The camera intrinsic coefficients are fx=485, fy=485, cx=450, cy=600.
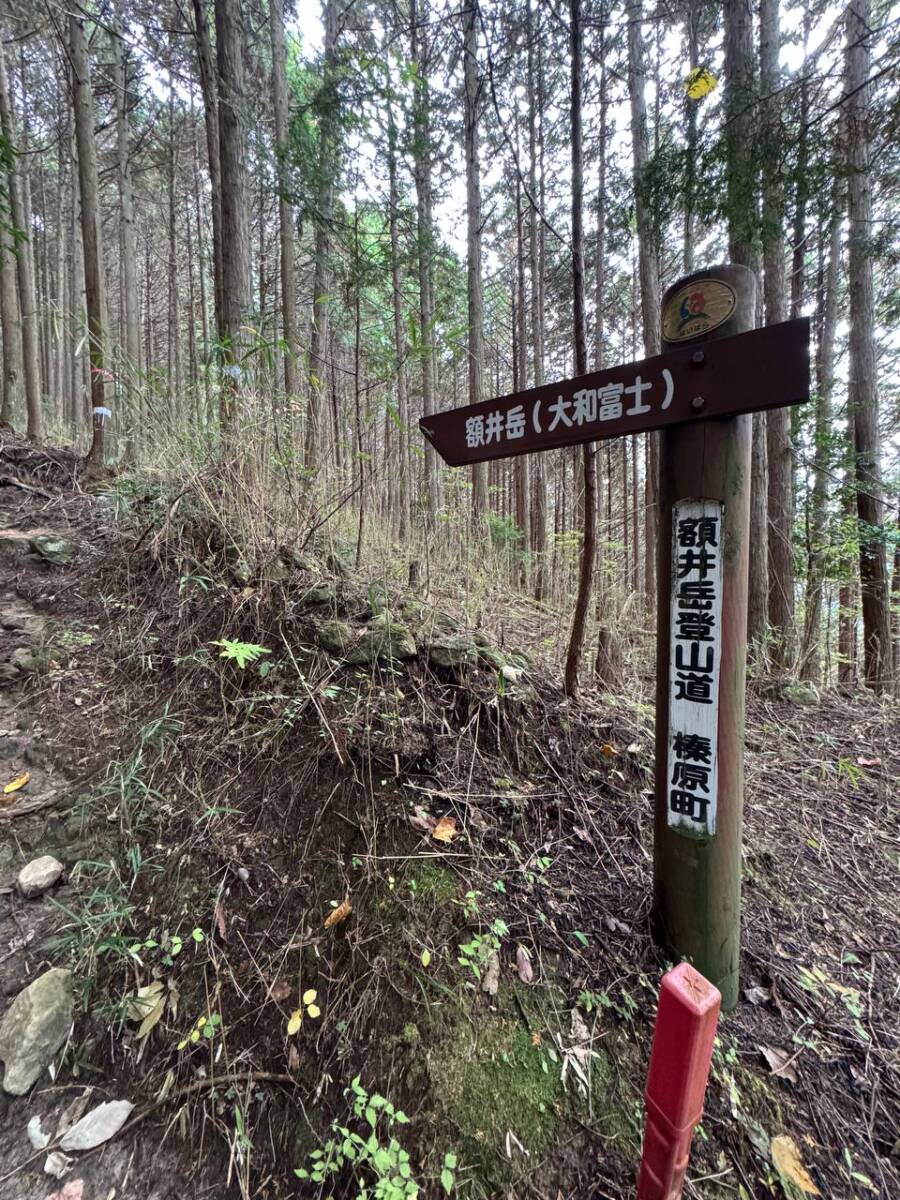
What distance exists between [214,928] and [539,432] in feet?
5.95

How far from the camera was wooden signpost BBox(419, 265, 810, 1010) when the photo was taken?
125 centimetres

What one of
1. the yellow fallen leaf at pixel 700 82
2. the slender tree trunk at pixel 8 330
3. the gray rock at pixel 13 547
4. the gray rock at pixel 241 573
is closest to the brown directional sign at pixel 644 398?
the gray rock at pixel 241 573

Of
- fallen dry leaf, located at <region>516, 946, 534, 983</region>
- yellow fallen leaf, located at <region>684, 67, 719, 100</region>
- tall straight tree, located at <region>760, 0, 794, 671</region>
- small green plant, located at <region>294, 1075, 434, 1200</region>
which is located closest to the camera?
small green plant, located at <region>294, 1075, 434, 1200</region>

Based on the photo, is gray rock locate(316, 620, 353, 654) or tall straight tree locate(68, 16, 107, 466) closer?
gray rock locate(316, 620, 353, 654)

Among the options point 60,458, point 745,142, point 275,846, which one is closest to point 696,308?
point 275,846

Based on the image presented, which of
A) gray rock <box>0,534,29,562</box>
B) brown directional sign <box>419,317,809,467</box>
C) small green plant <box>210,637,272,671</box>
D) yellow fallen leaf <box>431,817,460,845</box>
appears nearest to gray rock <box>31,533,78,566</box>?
gray rock <box>0,534,29,562</box>

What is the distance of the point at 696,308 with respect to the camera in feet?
4.18

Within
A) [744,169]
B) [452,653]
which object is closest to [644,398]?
[452,653]

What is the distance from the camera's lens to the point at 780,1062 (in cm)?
129

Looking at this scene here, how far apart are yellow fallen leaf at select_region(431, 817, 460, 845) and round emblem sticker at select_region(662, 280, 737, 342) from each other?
1.64 meters

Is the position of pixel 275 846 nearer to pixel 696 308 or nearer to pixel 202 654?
pixel 202 654

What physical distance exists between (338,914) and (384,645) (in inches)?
39.7

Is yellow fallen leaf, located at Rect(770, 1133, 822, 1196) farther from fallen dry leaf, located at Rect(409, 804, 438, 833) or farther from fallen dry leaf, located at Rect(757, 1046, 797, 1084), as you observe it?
fallen dry leaf, located at Rect(409, 804, 438, 833)

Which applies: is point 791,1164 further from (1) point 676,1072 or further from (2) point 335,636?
(2) point 335,636
